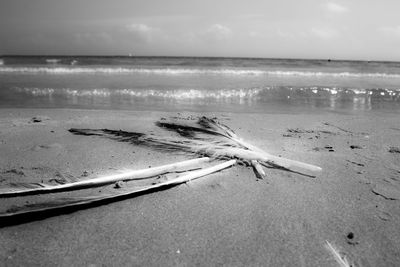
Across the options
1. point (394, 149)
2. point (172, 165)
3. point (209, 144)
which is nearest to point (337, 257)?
point (172, 165)

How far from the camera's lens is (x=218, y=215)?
7.14ft

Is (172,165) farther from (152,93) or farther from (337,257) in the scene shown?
(152,93)

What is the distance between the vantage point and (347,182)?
2750mm

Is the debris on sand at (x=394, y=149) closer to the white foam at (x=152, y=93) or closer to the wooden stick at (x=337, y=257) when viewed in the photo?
the wooden stick at (x=337, y=257)

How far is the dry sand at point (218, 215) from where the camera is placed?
178 centimetres

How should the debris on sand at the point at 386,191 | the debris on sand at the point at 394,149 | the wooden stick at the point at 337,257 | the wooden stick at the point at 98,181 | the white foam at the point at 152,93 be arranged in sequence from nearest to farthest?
1. the wooden stick at the point at 337,257
2. the wooden stick at the point at 98,181
3. the debris on sand at the point at 386,191
4. the debris on sand at the point at 394,149
5. the white foam at the point at 152,93

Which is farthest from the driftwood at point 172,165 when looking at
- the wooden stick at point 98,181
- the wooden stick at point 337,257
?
the wooden stick at point 337,257

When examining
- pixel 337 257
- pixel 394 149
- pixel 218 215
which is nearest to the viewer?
pixel 337 257

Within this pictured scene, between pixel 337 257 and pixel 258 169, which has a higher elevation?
pixel 258 169

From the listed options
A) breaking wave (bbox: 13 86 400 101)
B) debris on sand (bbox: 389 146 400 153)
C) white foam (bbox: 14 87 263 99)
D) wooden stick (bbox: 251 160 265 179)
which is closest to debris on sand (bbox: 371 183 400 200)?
wooden stick (bbox: 251 160 265 179)

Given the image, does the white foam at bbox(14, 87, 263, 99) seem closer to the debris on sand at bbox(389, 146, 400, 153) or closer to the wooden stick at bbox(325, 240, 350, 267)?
the debris on sand at bbox(389, 146, 400, 153)

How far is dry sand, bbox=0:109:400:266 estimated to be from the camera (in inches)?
70.0

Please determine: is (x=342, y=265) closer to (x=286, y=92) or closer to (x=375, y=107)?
(x=375, y=107)

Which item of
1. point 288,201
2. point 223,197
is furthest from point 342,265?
point 223,197
